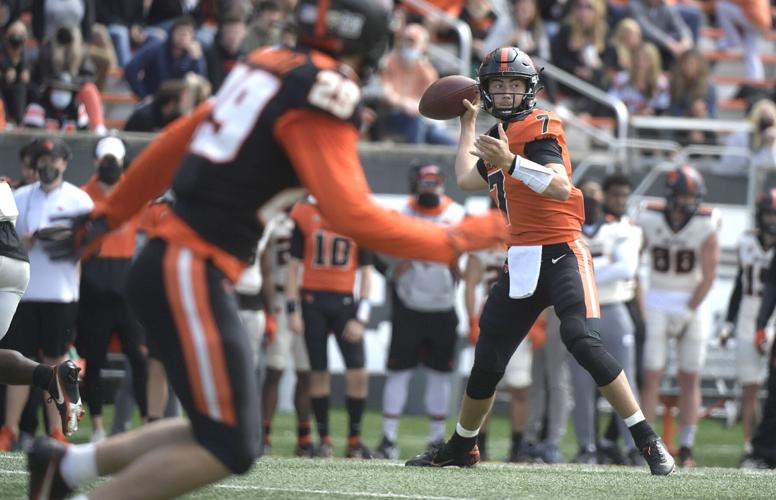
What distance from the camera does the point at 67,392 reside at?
6.52 m

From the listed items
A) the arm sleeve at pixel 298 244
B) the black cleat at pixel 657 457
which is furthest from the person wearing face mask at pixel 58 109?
the black cleat at pixel 657 457

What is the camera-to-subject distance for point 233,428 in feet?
12.7

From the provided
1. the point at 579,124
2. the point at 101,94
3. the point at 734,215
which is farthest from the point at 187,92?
the point at 734,215

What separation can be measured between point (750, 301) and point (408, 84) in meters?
3.63

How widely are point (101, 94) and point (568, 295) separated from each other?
6716 millimetres

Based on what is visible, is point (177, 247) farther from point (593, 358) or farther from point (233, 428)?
point (593, 358)

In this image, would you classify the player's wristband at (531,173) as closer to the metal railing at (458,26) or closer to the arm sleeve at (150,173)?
the arm sleeve at (150,173)

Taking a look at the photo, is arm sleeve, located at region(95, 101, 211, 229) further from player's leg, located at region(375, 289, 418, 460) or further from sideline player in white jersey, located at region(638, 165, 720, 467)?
sideline player in white jersey, located at region(638, 165, 720, 467)

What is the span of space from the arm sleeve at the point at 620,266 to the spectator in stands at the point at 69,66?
13.4 feet

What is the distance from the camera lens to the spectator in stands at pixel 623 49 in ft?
45.0

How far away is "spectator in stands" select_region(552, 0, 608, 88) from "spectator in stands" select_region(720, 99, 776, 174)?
1.60 m

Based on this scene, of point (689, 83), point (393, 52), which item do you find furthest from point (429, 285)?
point (689, 83)

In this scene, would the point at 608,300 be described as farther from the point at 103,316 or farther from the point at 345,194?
the point at 345,194

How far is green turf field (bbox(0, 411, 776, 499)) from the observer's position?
536cm
